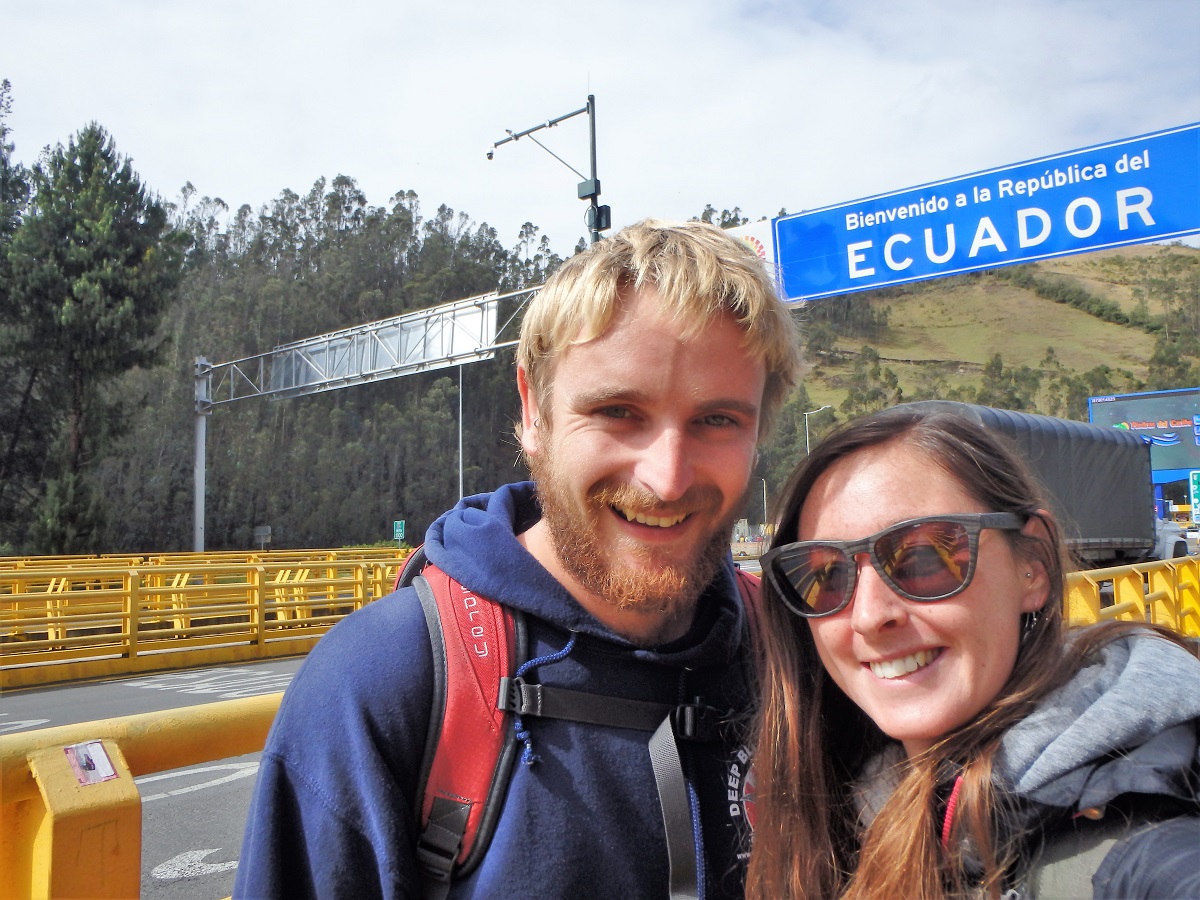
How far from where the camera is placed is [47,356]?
29.2 m

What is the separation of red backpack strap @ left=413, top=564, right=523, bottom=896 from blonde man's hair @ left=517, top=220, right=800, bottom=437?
0.51 meters

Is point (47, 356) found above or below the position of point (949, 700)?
above

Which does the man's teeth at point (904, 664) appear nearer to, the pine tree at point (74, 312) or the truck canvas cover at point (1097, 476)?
the truck canvas cover at point (1097, 476)

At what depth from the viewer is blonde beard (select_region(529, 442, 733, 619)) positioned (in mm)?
1580

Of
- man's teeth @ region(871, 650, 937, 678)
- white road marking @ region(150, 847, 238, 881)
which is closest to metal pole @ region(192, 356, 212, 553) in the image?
white road marking @ region(150, 847, 238, 881)

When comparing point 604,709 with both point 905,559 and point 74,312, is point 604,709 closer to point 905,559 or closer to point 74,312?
point 905,559

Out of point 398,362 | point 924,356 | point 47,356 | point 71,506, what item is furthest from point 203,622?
point 924,356

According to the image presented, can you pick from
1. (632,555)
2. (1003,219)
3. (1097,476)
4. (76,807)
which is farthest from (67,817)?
(1097,476)

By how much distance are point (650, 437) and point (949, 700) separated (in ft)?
2.10

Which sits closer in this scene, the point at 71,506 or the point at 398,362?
the point at 398,362

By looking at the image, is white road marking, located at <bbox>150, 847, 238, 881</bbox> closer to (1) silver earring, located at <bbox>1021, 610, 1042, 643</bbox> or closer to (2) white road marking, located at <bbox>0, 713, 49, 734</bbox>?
(2) white road marking, located at <bbox>0, 713, 49, 734</bbox>

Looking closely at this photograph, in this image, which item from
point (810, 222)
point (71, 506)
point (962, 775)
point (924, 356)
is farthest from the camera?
point (924, 356)

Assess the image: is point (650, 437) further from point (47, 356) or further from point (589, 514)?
point (47, 356)

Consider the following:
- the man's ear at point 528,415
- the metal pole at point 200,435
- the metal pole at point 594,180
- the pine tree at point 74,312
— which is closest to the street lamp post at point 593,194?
the metal pole at point 594,180
